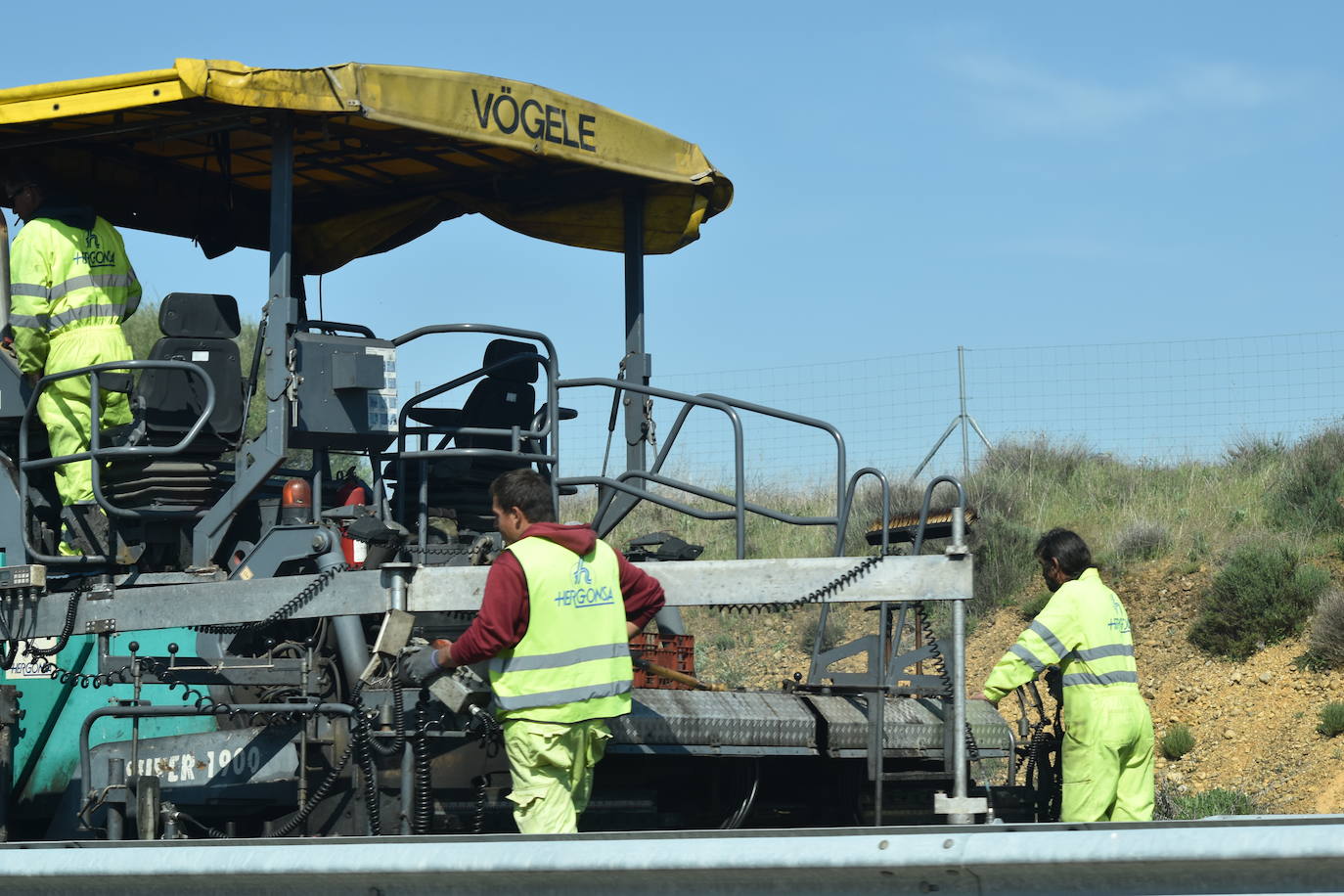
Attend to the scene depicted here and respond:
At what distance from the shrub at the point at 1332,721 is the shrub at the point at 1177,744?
3.31 feet

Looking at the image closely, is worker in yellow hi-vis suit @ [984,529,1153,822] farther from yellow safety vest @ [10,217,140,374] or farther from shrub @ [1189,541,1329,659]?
shrub @ [1189,541,1329,659]

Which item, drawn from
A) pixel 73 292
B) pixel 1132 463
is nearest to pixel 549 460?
pixel 73 292

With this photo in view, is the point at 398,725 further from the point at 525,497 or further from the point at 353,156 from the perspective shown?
the point at 353,156

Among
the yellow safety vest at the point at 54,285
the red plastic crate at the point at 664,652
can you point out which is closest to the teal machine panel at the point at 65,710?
the yellow safety vest at the point at 54,285

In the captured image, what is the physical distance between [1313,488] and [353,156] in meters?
11.5

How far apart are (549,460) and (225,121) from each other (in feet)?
6.77

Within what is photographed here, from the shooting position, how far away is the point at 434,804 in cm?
657

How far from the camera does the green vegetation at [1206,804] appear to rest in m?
11.8

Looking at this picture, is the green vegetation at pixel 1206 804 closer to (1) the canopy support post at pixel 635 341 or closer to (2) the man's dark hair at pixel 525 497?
(1) the canopy support post at pixel 635 341

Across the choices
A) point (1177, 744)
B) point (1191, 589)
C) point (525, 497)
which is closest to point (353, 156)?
point (525, 497)

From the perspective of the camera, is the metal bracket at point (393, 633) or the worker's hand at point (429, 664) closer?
the worker's hand at point (429, 664)

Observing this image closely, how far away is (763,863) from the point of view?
4527 millimetres

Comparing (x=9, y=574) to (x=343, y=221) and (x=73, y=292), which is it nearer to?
(x=73, y=292)

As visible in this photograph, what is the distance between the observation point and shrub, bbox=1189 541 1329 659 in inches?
571
